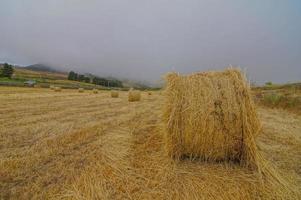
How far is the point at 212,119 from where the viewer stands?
4.89m

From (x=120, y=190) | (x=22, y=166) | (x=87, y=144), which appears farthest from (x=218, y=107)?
(x=22, y=166)

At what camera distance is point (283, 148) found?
6.33 meters

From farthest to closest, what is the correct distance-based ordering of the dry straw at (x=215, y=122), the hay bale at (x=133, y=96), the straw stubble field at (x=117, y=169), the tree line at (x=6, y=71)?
1. the tree line at (x=6, y=71)
2. the hay bale at (x=133, y=96)
3. the dry straw at (x=215, y=122)
4. the straw stubble field at (x=117, y=169)

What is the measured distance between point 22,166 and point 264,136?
5.55 meters

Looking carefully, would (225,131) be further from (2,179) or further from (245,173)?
(2,179)

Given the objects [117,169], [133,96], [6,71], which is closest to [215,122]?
[117,169]

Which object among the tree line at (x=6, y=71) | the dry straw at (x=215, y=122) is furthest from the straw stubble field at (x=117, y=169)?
the tree line at (x=6, y=71)

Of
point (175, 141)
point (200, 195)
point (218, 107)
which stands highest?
point (218, 107)

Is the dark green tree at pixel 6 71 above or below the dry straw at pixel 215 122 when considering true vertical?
above

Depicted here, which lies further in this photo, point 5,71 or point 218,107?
point 5,71

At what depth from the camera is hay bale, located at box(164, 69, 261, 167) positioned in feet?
16.0

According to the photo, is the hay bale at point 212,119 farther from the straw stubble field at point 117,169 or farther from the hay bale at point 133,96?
the hay bale at point 133,96

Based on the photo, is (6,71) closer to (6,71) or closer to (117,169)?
(6,71)

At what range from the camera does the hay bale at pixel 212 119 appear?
16.0 ft
